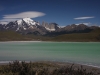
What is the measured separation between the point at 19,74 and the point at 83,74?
2418 millimetres

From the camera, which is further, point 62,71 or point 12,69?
point 12,69

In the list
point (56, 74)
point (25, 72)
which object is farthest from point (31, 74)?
point (56, 74)

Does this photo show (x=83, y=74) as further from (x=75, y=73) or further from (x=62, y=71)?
(x=62, y=71)

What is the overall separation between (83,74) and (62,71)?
1.17m

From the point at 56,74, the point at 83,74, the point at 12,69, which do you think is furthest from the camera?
the point at 12,69

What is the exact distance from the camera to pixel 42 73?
713 cm

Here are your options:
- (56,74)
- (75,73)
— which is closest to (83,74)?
(75,73)

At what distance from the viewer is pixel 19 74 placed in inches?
278

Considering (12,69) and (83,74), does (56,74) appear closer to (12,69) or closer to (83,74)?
(83,74)

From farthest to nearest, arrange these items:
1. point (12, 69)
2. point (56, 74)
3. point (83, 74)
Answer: point (12, 69) < point (56, 74) < point (83, 74)

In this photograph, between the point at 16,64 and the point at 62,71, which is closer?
the point at 62,71

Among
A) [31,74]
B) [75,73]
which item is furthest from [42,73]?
[75,73]

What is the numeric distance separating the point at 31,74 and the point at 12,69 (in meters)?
1.68

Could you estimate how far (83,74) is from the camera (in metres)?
6.71
